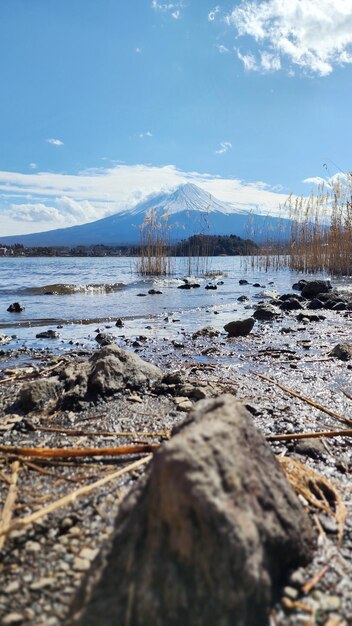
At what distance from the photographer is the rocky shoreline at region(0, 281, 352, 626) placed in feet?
5.13

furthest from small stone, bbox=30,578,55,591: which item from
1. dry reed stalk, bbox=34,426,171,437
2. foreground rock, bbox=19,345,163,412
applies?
foreground rock, bbox=19,345,163,412

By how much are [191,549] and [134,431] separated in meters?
1.85

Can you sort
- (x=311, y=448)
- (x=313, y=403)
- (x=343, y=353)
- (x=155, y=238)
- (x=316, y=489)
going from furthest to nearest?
(x=155, y=238) → (x=343, y=353) → (x=313, y=403) → (x=311, y=448) → (x=316, y=489)

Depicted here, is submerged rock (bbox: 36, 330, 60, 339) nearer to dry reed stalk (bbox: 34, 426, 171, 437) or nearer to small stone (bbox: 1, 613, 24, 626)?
dry reed stalk (bbox: 34, 426, 171, 437)

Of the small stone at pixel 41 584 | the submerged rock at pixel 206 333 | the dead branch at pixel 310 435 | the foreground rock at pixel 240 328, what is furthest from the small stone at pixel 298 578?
the foreground rock at pixel 240 328

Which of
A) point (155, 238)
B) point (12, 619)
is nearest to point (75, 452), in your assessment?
point (12, 619)

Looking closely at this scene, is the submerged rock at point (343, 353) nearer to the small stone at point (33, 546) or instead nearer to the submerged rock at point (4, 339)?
the small stone at point (33, 546)

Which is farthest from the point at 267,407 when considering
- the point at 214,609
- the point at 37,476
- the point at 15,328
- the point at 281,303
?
the point at 281,303

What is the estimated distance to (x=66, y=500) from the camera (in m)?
2.00

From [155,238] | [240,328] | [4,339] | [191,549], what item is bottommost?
[4,339]

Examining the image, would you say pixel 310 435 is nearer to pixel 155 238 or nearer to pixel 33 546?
pixel 33 546

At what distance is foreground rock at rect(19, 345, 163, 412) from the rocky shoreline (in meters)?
0.01

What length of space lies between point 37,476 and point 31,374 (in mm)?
2697

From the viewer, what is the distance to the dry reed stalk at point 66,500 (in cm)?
185
